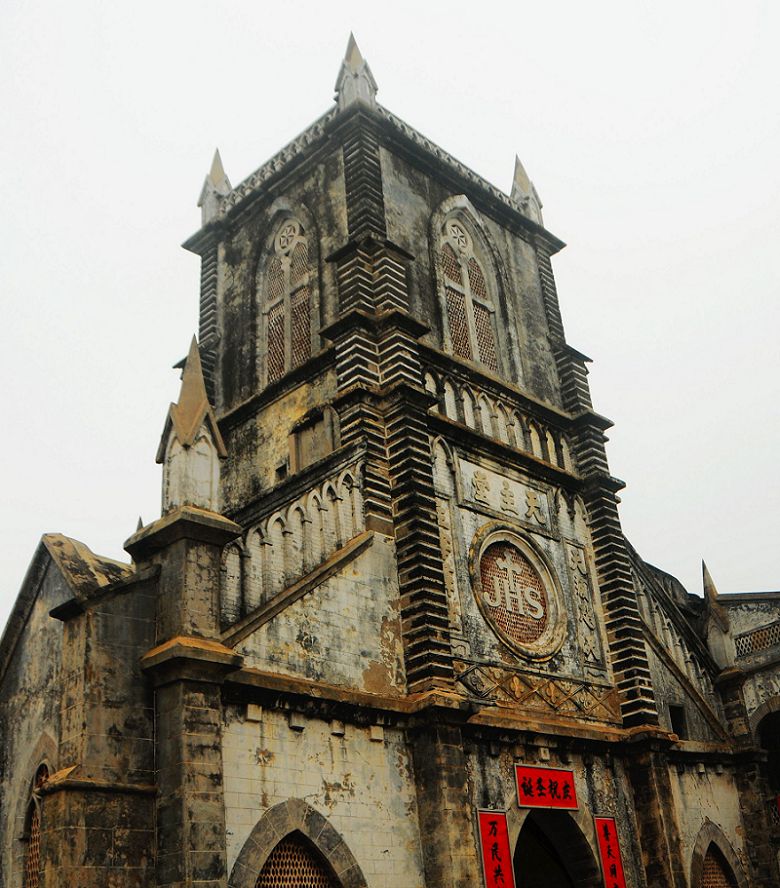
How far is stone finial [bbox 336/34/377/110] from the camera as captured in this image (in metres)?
22.7

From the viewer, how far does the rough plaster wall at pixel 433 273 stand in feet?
70.9

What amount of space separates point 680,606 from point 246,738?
16.4 meters

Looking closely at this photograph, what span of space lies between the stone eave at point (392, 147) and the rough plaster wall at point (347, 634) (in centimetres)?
1034

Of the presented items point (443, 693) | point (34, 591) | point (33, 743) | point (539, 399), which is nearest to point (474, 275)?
point (539, 399)

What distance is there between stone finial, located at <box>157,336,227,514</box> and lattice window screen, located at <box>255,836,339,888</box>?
465 cm

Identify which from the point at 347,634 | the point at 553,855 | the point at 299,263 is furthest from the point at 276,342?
the point at 553,855

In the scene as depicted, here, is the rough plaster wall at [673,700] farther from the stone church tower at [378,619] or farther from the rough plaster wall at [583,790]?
the rough plaster wall at [583,790]

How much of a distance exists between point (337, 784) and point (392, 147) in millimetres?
14342

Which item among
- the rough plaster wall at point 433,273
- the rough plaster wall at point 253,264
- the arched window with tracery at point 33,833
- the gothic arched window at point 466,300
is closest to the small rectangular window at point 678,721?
the rough plaster wall at point 433,273

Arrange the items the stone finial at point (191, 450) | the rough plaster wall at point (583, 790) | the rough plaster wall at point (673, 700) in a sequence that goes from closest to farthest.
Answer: the stone finial at point (191, 450) < the rough plaster wall at point (583, 790) < the rough plaster wall at point (673, 700)

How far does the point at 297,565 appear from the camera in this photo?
16281 mm

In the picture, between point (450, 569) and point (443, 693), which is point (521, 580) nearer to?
point (450, 569)

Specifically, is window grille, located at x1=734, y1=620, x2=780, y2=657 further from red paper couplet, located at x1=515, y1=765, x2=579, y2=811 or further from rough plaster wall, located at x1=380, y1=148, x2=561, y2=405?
red paper couplet, located at x1=515, y1=765, x2=579, y2=811

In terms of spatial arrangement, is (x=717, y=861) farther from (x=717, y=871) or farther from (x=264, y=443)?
(x=264, y=443)
